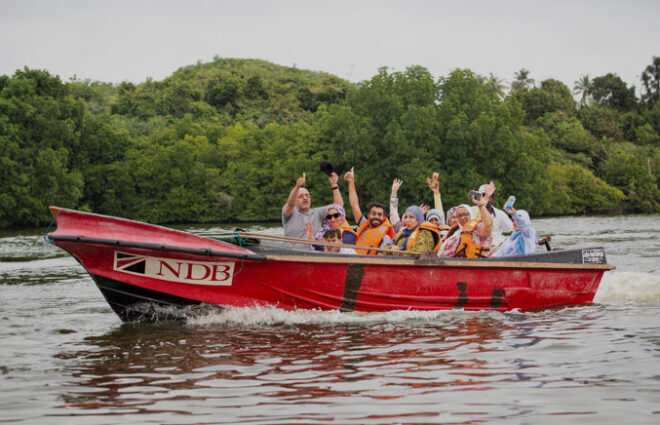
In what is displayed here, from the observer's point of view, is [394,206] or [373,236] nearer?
[373,236]

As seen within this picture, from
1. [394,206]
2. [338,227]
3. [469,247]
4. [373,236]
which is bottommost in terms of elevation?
[469,247]

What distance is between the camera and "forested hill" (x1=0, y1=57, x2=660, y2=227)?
45.6 m

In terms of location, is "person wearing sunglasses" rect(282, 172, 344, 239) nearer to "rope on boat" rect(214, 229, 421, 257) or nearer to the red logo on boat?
"rope on boat" rect(214, 229, 421, 257)

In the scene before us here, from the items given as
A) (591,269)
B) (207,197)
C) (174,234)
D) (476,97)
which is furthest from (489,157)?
(174,234)

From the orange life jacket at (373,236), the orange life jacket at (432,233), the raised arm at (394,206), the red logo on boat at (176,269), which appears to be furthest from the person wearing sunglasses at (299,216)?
the raised arm at (394,206)

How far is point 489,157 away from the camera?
1861 inches

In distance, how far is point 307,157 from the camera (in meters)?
50.9

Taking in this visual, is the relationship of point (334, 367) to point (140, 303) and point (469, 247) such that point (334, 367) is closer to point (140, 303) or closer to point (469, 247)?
point (140, 303)

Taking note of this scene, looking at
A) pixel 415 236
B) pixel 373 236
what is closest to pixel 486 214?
pixel 415 236

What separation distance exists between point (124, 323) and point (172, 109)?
59123 mm

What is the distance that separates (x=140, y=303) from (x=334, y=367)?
3.03 m

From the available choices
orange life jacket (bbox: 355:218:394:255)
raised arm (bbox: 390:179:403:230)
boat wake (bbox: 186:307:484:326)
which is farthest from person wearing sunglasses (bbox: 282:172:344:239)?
raised arm (bbox: 390:179:403:230)

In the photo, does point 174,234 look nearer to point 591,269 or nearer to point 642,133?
point 591,269

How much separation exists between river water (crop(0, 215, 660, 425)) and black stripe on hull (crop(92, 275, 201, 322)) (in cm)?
16
